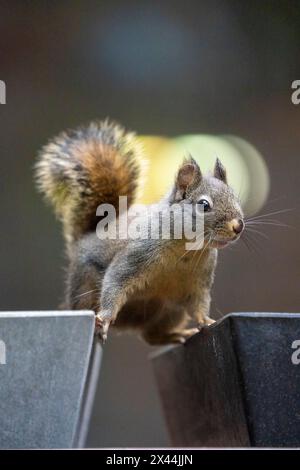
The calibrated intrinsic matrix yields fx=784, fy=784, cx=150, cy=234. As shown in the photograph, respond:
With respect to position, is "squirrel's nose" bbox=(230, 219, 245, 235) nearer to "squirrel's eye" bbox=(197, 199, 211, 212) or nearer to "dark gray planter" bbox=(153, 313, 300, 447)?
"squirrel's eye" bbox=(197, 199, 211, 212)

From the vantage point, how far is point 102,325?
1.10m

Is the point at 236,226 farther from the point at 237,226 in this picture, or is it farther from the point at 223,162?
the point at 223,162

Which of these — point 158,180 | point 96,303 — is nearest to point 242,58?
point 158,180

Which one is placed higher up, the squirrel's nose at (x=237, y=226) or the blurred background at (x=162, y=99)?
the blurred background at (x=162, y=99)

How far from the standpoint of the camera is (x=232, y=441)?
101cm

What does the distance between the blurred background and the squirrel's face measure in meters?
0.17

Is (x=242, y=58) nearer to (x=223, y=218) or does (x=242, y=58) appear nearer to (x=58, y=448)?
(x=223, y=218)

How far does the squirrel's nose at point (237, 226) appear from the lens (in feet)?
3.52

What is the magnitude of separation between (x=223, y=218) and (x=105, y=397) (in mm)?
1009

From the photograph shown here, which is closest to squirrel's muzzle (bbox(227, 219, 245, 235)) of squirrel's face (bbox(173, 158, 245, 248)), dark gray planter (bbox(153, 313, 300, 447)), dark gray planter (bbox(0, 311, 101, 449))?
squirrel's face (bbox(173, 158, 245, 248))

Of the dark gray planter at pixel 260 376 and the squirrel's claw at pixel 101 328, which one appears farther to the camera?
the squirrel's claw at pixel 101 328

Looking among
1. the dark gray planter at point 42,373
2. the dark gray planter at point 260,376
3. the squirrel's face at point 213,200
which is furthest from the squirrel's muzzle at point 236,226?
the dark gray planter at point 42,373

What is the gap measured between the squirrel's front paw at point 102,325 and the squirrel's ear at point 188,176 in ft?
0.69

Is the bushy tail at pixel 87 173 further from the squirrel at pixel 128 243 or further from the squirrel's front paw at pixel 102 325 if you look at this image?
the squirrel's front paw at pixel 102 325
